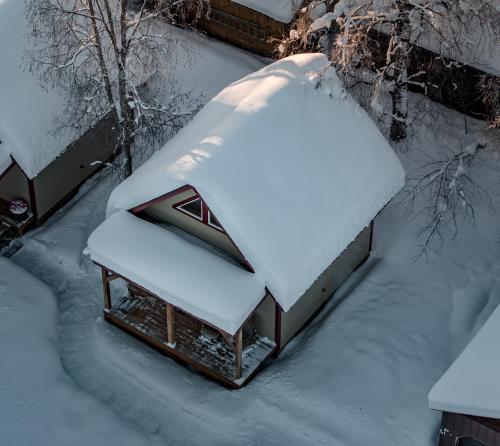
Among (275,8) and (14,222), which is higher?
(275,8)

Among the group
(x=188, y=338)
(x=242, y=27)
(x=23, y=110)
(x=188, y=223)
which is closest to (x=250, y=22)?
(x=242, y=27)

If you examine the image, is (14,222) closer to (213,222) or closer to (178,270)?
(178,270)

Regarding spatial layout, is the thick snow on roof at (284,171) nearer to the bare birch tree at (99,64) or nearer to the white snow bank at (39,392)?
the bare birch tree at (99,64)

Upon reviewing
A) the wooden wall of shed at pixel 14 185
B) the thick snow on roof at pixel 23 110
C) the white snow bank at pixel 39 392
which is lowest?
the white snow bank at pixel 39 392

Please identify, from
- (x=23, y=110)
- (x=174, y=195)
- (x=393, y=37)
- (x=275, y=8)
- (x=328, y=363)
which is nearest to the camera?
(x=174, y=195)

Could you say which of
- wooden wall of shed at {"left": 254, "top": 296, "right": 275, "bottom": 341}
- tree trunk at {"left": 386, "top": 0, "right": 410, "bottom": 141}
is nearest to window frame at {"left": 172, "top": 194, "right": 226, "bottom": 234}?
wooden wall of shed at {"left": 254, "top": 296, "right": 275, "bottom": 341}

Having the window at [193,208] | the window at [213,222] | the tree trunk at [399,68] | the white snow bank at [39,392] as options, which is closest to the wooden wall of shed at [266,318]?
the window at [213,222]
